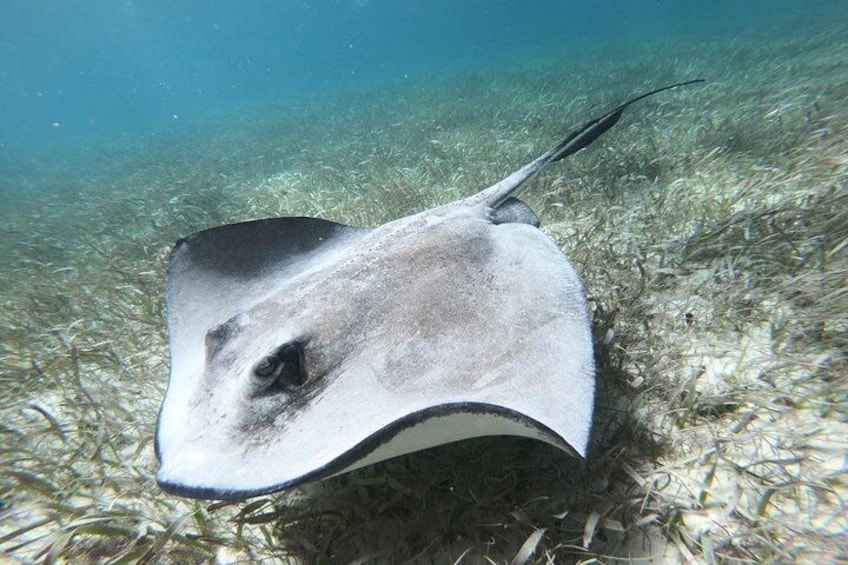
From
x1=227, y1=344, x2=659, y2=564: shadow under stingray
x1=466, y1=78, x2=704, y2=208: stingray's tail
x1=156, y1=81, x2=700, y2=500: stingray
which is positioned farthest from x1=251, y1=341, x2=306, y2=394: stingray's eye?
x1=466, y1=78, x2=704, y2=208: stingray's tail

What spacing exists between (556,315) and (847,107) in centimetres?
644

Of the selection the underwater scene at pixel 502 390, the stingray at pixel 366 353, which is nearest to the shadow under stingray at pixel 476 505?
the underwater scene at pixel 502 390

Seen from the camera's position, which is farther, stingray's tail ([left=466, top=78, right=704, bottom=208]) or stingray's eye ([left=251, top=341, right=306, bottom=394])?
stingray's tail ([left=466, top=78, right=704, bottom=208])

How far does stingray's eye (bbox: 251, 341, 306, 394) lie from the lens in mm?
1776

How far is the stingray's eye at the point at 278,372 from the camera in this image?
1.78 meters

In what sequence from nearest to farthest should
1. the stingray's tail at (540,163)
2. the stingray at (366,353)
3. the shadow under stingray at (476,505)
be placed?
the stingray at (366,353) < the shadow under stingray at (476,505) < the stingray's tail at (540,163)

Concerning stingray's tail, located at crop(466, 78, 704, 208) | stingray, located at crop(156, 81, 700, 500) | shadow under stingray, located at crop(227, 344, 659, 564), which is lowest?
shadow under stingray, located at crop(227, 344, 659, 564)

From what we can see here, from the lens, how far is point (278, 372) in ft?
5.92

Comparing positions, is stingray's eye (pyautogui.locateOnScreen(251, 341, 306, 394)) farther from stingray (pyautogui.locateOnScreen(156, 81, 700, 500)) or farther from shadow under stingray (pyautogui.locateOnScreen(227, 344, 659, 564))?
shadow under stingray (pyautogui.locateOnScreen(227, 344, 659, 564))

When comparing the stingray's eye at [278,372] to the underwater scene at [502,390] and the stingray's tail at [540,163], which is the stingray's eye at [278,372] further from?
the stingray's tail at [540,163]

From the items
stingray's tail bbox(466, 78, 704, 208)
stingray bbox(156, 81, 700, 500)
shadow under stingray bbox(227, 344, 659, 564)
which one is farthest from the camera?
stingray's tail bbox(466, 78, 704, 208)

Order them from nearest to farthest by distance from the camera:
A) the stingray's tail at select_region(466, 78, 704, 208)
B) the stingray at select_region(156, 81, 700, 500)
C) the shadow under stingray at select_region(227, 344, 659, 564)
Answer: the stingray at select_region(156, 81, 700, 500), the shadow under stingray at select_region(227, 344, 659, 564), the stingray's tail at select_region(466, 78, 704, 208)

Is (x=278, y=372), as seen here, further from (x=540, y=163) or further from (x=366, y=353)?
(x=540, y=163)

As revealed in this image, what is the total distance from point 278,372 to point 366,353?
15.5 inches
